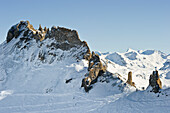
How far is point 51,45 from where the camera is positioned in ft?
157

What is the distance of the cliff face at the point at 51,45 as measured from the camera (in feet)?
150

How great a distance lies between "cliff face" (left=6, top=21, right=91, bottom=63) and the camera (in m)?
45.8

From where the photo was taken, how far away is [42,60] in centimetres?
4578

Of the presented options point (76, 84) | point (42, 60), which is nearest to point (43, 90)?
point (76, 84)

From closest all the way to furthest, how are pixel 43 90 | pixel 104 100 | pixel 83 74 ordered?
pixel 104 100
pixel 43 90
pixel 83 74

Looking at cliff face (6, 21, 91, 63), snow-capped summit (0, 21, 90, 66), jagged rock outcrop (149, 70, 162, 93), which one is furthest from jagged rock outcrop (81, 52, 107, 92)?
jagged rock outcrop (149, 70, 162, 93)

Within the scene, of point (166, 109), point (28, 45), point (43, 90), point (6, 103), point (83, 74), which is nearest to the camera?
point (166, 109)

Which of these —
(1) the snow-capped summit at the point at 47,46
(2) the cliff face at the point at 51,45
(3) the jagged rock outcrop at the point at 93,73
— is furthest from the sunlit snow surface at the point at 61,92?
(2) the cliff face at the point at 51,45

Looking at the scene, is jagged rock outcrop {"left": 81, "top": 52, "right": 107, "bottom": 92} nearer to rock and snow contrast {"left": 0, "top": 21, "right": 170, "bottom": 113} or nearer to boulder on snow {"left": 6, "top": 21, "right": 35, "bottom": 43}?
rock and snow contrast {"left": 0, "top": 21, "right": 170, "bottom": 113}

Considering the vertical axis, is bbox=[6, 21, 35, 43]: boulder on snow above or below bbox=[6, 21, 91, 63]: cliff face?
above

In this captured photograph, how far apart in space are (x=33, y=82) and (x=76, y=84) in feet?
32.5

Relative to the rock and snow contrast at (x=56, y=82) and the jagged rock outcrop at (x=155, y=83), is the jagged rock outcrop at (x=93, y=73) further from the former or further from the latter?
the jagged rock outcrop at (x=155, y=83)

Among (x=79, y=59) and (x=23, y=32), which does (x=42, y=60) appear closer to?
(x=79, y=59)

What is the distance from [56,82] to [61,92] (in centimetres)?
381
